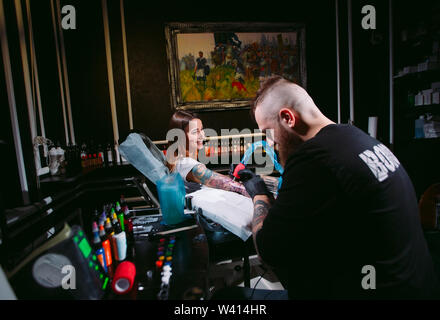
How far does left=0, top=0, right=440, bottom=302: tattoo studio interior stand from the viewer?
0.84 meters

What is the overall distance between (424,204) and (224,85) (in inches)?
110

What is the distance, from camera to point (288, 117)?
1.17 metres

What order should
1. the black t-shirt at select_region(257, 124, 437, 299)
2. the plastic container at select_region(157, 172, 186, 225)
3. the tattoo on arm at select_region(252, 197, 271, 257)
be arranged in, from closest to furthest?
1. the black t-shirt at select_region(257, 124, 437, 299)
2. the tattoo on arm at select_region(252, 197, 271, 257)
3. the plastic container at select_region(157, 172, 186, 225)

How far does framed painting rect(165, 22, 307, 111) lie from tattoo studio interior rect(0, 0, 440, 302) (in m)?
0.02

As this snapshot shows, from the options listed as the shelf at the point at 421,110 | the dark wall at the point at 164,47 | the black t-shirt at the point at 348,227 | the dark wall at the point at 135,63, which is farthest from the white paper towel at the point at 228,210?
the shelf at the point at 421,110

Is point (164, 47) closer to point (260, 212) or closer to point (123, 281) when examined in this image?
point (260, 212)

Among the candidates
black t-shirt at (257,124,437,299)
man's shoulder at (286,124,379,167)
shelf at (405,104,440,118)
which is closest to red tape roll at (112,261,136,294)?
black t-shirt at (257,124,437,299)

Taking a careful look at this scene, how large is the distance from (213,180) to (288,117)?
1.03 m

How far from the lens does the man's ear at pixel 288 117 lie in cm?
116

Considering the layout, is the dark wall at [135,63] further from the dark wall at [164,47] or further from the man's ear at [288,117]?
the man's ear at [288,117]

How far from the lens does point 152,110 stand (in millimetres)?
3721

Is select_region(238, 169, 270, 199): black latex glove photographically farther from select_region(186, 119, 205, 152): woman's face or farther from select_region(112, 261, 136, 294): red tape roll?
select_region(186, 119, 205, 152): woman's face

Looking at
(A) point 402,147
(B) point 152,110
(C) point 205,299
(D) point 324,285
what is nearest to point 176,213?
(C) point 205,299

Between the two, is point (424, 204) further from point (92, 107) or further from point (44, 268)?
point (92, 107)
